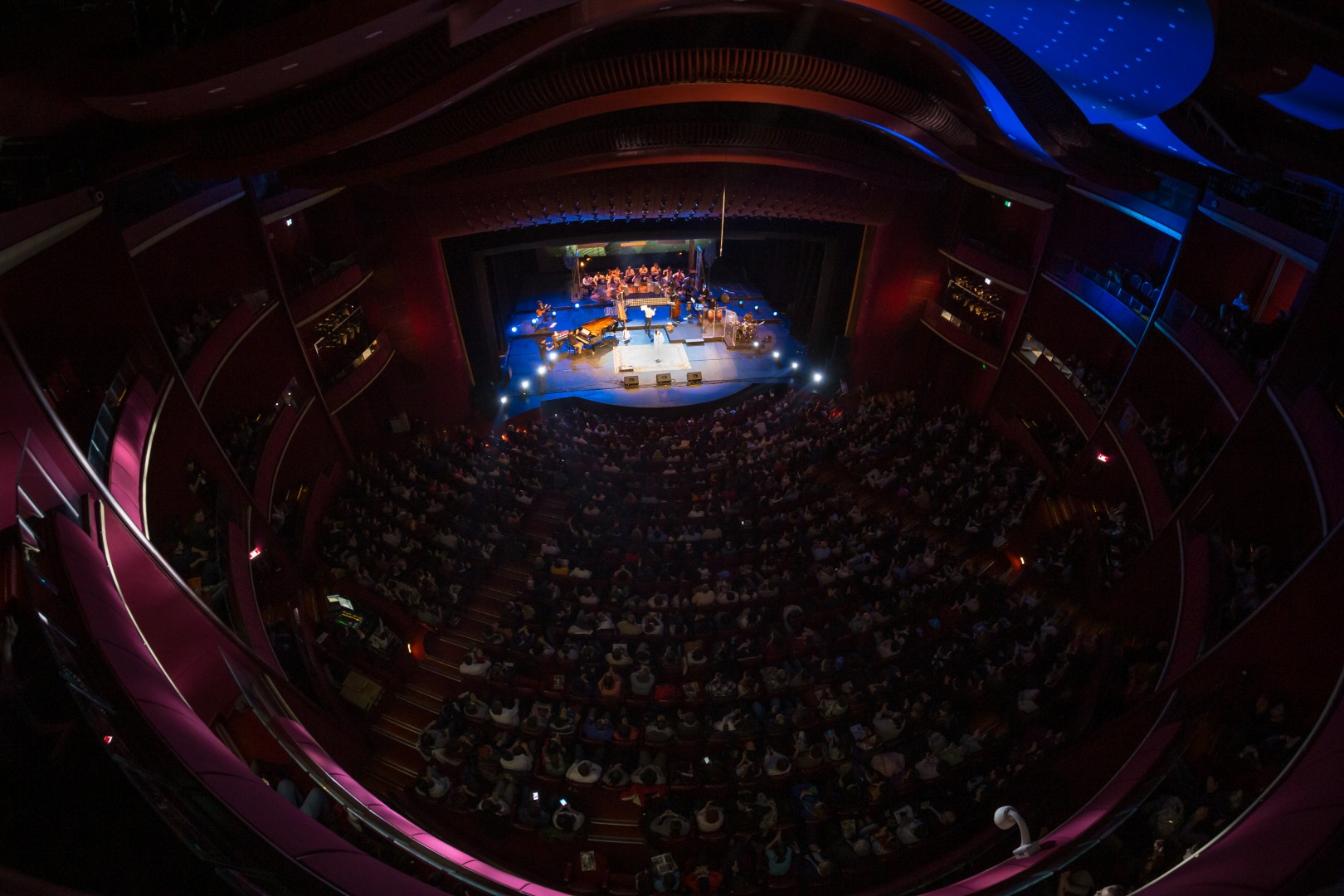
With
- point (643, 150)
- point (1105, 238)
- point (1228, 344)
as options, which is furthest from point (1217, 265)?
point (643, 150)

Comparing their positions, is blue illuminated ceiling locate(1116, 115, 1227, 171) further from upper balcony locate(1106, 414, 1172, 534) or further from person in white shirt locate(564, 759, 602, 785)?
person in white shirt locate(564, 759, 602, 785)

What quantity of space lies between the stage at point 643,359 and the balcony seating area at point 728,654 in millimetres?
4799

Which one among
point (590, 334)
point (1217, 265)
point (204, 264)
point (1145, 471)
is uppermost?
point (590, 334)

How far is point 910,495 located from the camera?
47.8 feet

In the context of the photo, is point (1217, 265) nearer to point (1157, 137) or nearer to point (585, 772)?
point (1157, 137)

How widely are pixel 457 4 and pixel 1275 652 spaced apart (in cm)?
975

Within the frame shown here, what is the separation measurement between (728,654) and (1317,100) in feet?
29.6

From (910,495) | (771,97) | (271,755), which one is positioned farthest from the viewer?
(910,495)

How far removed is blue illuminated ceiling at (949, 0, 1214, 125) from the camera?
15.8ft

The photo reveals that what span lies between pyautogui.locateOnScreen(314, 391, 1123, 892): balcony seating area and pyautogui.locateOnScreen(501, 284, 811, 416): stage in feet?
15.7

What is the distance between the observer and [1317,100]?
5762mm

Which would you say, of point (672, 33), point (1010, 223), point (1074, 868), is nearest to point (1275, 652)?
point (1074, 868)

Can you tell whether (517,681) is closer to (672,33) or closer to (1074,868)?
(1074,868)

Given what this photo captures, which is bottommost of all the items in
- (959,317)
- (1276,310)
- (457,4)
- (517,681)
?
(517,681)
